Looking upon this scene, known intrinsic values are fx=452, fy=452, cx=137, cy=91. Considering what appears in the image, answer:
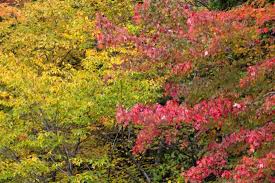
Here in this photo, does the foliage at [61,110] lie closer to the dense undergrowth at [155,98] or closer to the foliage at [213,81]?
the dense undergrowth at [155,98]

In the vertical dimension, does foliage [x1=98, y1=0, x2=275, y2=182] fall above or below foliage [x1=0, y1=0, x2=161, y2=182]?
above

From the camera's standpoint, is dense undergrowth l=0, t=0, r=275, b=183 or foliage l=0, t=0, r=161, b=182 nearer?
dense undergrowth l=0, t=0, r=275, b=183

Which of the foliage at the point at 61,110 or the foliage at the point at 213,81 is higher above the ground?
the foliage at the point at 213,81

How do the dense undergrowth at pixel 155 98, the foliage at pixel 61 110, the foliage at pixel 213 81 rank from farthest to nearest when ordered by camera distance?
1. the foliage at pixel 61 110
2. the dense undergrowth at pixel 155 98
3. the foliage at pixel 213 81

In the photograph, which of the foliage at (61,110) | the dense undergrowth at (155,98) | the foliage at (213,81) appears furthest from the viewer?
the foliage at (61,110)

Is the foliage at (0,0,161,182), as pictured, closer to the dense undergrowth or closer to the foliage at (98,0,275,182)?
the dense undergrowth

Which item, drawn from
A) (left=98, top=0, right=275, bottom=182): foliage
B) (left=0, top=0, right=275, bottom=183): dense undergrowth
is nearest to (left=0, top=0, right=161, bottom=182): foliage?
(left=0, top=0, right=275, bottom=183): dense undergrowth

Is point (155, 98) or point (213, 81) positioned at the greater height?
point (213, 81)

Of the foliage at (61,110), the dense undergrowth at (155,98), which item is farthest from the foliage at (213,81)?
the foliage at (61,110)

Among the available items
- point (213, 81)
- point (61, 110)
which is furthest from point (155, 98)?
point (213, 81)

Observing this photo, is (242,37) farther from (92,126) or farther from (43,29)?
(43,29)

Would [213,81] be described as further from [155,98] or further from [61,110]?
[61,110]

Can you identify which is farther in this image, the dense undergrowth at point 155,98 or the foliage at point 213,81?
the dense undergrowth at point 155,98

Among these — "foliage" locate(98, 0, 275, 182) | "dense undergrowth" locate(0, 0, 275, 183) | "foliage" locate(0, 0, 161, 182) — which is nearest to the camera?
"foliage" locate(98, 0, 275, 182)
